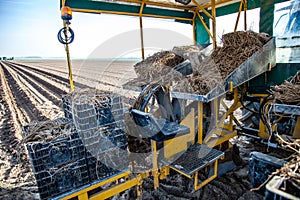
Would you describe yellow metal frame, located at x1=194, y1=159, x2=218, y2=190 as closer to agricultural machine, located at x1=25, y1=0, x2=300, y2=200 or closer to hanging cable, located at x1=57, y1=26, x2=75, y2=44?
agricultural machine, located at x1=25, y1=0, x2=300, y2=200

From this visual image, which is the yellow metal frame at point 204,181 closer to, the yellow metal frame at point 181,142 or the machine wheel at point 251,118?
the yellow metal frame at point 181,142

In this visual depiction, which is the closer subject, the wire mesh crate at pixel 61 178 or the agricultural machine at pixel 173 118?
the wire mesh crate at pixel 61 178

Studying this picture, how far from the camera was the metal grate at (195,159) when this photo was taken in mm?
2338

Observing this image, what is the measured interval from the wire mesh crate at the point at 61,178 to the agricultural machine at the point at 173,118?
1 cm

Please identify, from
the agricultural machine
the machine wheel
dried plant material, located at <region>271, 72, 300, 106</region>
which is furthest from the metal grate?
the machine wheel

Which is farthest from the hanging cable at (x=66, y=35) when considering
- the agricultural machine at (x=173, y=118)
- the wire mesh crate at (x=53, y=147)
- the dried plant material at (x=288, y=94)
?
the dried plant material at (x=288, y=94)

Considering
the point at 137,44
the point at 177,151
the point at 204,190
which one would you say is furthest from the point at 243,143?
the point at 137,44

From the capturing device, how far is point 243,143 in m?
4.05

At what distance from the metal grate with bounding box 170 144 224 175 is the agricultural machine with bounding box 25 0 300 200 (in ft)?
0.04

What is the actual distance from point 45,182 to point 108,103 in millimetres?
905

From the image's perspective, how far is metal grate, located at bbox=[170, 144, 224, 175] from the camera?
7.67 ft

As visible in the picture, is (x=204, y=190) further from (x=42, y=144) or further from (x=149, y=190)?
(x=42, y=144)

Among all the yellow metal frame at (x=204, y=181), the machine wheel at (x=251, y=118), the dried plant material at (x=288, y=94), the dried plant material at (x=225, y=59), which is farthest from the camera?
the machine wheel at (x=251, y=118)

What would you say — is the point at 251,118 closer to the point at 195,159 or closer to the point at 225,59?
the point at 225,59
